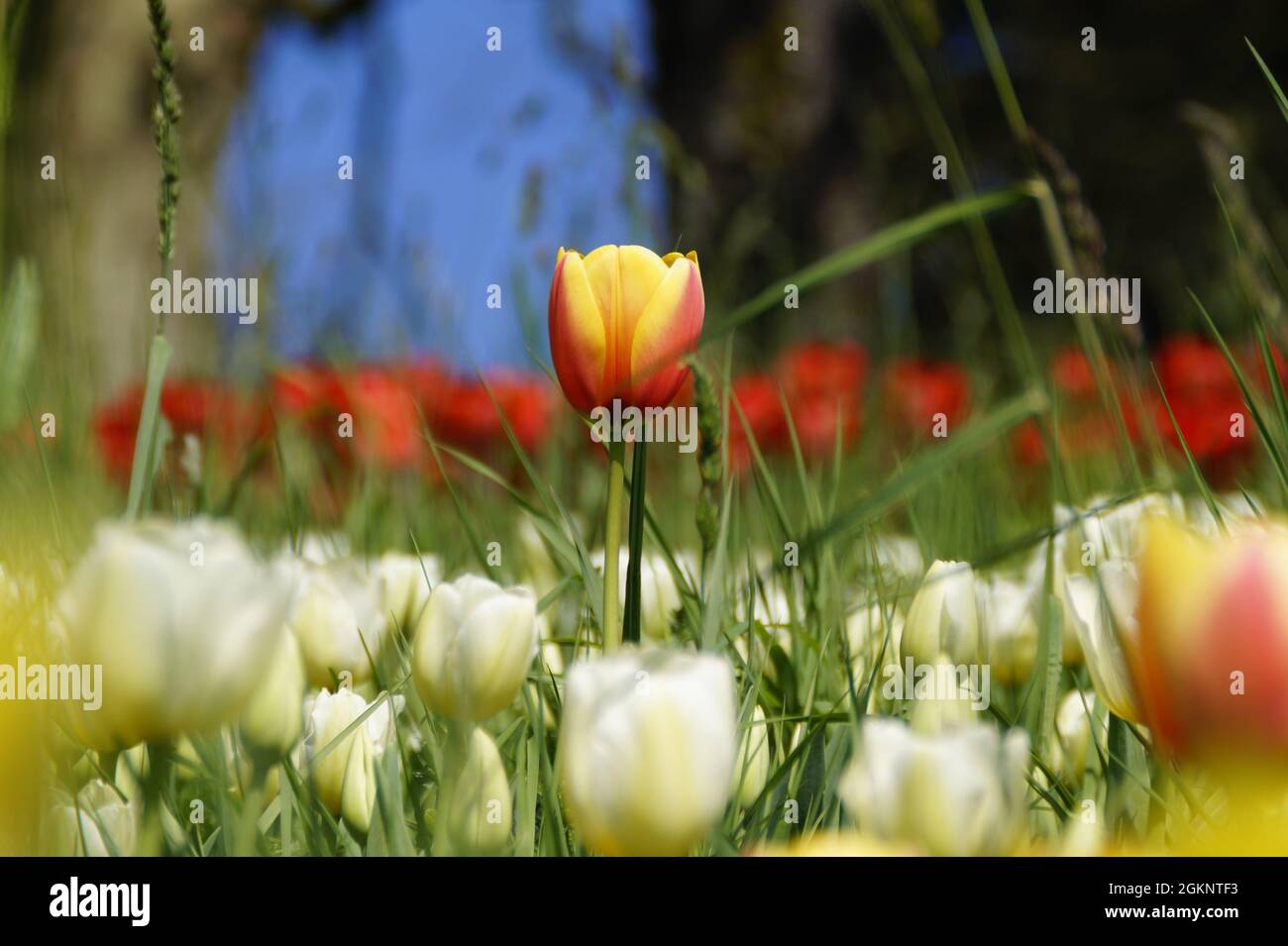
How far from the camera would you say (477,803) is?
0.43m

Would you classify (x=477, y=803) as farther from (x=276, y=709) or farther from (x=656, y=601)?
(x=656, y=601)

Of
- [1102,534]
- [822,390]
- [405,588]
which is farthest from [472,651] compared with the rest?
[822,390]

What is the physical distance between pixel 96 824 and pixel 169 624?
0.50 feet

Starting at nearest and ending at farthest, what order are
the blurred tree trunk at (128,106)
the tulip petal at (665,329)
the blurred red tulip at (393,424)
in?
1. the tulip petal at (665,329)
2. the blurred red tulip at (393,424)
3. the blurred tree trunk at (128,106)

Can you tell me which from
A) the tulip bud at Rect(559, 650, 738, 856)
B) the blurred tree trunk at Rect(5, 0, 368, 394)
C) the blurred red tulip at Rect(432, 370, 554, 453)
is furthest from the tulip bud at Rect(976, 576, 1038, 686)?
the blurred tree trunk at Rect(5, 0, 368, 394)

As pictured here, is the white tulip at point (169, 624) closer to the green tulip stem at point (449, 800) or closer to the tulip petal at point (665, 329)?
the green tulip stem at point (449, 800)

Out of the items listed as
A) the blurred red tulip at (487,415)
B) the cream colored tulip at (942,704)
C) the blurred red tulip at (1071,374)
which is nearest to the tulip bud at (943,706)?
the cream colored tulip at (942,704)

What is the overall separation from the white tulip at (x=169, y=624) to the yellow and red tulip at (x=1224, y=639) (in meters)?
0.27

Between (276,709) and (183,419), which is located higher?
(183,419)

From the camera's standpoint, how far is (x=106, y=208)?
3.67 meters

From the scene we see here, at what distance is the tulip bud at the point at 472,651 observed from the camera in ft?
1.54
